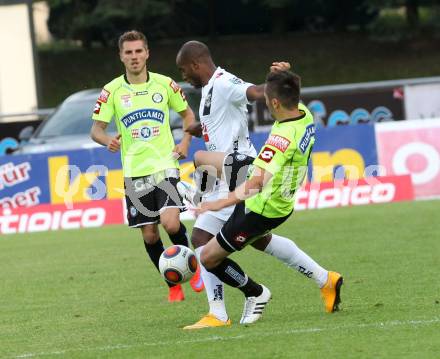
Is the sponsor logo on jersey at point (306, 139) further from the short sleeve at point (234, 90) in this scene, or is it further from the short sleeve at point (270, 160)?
the short sleeve at point (234, 90)

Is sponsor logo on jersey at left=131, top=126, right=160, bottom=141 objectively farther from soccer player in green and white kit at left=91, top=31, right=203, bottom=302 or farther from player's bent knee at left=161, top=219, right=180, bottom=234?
player's bent knee at left=161, top=219, right=180, bottom=234

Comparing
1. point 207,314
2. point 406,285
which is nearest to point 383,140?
point 406,285

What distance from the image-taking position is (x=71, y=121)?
718 inches

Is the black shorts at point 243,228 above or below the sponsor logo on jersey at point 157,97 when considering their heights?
below

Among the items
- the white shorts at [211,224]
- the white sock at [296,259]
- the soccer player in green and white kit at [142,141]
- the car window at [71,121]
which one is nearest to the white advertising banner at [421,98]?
the car window at [71,121]

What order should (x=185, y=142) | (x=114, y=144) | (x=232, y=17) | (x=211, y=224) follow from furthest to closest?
1. (x=232, y=17)
2. (x=185, y=142)
3. (x=114, y=144)
4. (x=211, y=224)

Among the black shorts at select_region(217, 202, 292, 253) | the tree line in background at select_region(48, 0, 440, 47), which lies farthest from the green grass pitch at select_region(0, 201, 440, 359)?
the tree line in background at select_region(48, 0, 440, 47)

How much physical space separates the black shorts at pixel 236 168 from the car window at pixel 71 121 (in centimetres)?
1017

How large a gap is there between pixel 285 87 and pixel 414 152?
399 inches

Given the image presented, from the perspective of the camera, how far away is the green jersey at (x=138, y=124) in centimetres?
946

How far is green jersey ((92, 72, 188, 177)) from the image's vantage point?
31.0 feet

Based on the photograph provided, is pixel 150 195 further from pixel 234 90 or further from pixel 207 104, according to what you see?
pixel 234 90

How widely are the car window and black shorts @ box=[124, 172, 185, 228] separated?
855cm

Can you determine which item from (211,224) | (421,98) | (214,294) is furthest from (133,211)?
(421,98)
